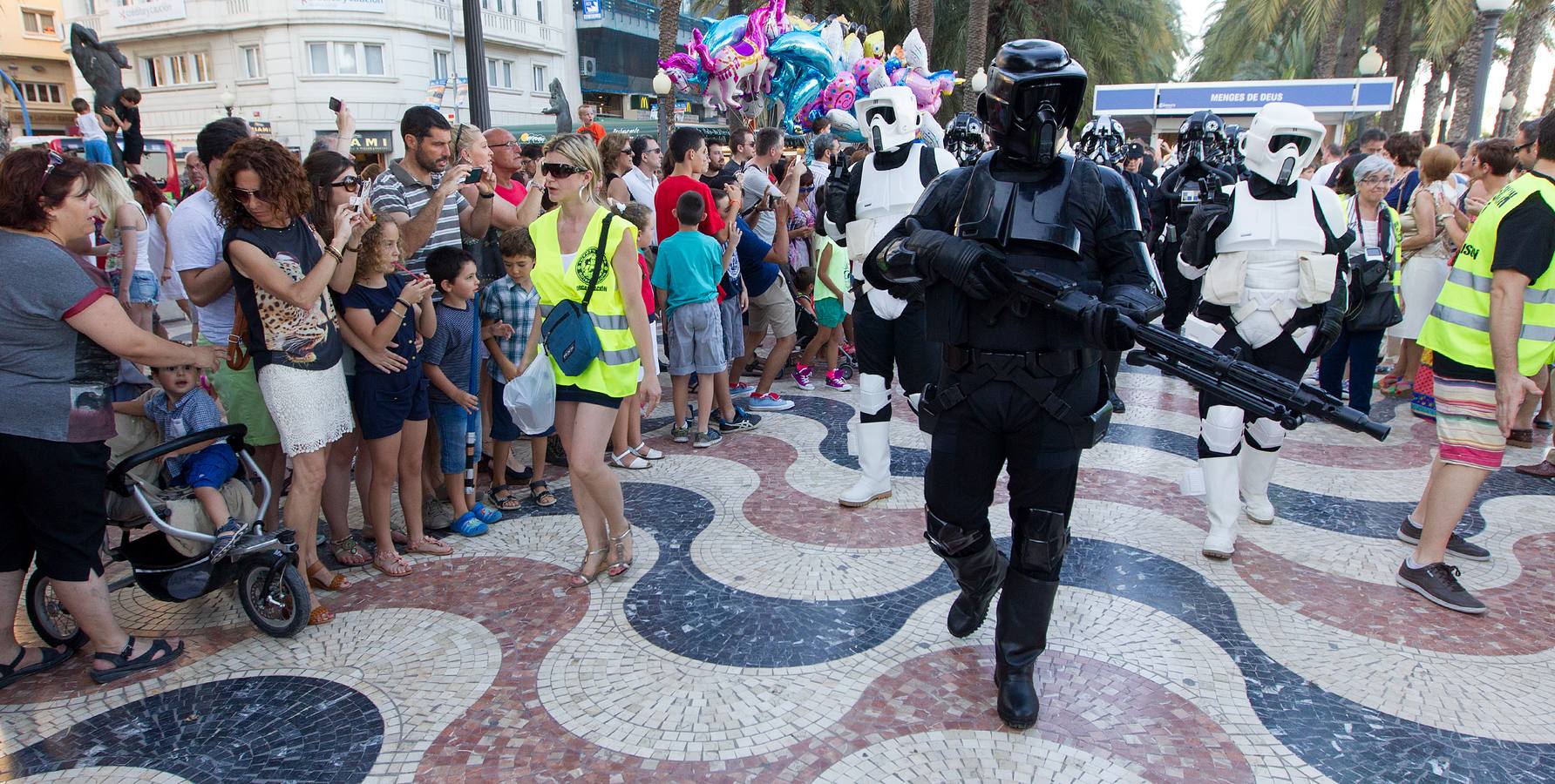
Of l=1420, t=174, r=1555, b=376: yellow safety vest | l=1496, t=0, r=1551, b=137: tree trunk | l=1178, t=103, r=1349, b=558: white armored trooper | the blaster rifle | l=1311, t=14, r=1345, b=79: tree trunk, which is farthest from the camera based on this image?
l=1311, t=14, r=1345, b=79: tree trunk

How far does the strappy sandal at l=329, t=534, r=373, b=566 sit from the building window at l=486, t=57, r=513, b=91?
3307 centimetres

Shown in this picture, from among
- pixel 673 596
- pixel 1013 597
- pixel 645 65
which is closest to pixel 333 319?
pixel 673 596

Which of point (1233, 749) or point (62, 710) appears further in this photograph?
point (62, 710)

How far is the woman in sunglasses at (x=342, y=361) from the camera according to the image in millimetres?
3869

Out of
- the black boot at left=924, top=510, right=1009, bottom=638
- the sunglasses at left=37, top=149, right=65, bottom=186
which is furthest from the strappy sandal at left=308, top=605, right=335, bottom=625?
the black boot at left=924, top=510, right=1009, bottom=638

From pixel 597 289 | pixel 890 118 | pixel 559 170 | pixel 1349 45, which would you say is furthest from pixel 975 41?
pixel 597 289

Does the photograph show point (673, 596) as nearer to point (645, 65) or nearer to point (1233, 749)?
point (1233, 749)

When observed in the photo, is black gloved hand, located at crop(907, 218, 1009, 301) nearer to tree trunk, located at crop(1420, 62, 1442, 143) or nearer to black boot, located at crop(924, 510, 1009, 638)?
black boot, located at crop(924, 510, 1009, 638)

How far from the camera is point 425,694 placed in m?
3.11

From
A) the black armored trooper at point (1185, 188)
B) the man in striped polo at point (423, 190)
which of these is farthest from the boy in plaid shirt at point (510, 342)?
the black armored trooper at point (1185, 188)

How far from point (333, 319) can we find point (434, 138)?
48.6 inches

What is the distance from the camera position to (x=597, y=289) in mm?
3729

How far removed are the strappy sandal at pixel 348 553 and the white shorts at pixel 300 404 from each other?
72 cm

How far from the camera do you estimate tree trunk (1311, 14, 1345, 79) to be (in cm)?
2391
